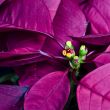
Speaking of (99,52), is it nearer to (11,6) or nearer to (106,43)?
(106,43)

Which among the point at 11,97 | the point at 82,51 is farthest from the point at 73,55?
the point at 11,97

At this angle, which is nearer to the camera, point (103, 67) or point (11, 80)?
point (103, 67)

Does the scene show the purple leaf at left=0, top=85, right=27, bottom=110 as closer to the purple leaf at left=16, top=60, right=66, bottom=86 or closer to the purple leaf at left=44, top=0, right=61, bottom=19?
the purple leaf at left=16, top=60, right=66, bottom=86

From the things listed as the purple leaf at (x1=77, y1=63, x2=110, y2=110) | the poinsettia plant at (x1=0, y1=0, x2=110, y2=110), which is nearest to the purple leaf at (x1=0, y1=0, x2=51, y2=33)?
the poinsettia plant at (x1=0, y1=0, x2=110, y2=110)

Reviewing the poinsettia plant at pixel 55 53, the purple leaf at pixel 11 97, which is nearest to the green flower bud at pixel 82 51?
the poinsettia plant at pixel 55 53

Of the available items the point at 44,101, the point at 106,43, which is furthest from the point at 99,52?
the point at 44,101

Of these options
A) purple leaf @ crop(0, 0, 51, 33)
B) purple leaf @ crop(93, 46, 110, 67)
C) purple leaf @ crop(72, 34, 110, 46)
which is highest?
purple leaf @ crop(0, 0, 51, 33)

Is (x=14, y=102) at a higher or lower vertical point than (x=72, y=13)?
lower

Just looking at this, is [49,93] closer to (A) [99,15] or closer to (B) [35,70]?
(B) [35,70]
